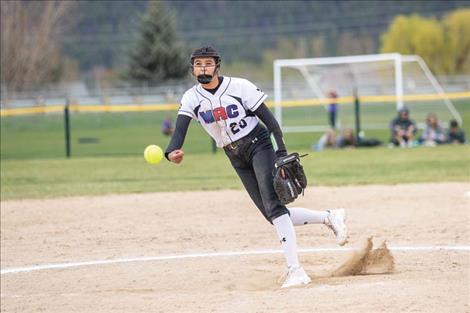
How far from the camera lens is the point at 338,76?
29750 mm

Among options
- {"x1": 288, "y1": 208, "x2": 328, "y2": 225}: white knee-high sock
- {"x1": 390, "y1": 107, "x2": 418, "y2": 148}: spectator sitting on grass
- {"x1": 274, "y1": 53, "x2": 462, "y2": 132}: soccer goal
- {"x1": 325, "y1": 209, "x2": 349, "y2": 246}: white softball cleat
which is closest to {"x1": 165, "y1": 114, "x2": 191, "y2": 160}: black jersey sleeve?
{"x1": 288, "y1": 208, "x2": 328, "y2": 225}: white knee-high sock

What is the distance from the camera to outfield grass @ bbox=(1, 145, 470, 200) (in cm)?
1308

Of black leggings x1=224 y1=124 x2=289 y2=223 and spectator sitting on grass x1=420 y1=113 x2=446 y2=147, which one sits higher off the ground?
black leggings x1=224 y1=124 x2=289 y2=223

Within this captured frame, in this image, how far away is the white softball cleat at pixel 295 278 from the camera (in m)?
6.09

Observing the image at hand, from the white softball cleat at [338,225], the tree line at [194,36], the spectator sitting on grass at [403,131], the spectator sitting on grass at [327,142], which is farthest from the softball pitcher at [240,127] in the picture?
the tree line at [194,36]

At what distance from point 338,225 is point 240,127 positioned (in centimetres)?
118

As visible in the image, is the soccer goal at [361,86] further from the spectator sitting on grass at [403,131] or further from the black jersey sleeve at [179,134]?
the black jersey sleeve at [179,134]

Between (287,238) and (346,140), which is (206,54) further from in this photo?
(346,140)

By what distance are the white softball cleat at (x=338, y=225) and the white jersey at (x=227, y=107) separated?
103cm

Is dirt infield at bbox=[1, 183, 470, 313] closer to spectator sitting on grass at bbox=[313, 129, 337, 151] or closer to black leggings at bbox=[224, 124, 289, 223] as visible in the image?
black leggings at bbox=[224, 124, 289, 223]

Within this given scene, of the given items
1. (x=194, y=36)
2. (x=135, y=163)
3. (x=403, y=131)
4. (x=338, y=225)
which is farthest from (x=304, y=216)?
(x=194, y=36)

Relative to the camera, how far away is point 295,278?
20.1 feet

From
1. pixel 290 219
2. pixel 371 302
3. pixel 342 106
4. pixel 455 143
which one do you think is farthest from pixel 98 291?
pixel 342 106

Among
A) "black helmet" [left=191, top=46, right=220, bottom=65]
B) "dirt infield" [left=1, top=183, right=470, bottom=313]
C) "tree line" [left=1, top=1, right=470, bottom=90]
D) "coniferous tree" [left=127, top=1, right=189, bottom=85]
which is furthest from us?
"coniferous tree" [left=127, top=1, right=189, bottom=85]
